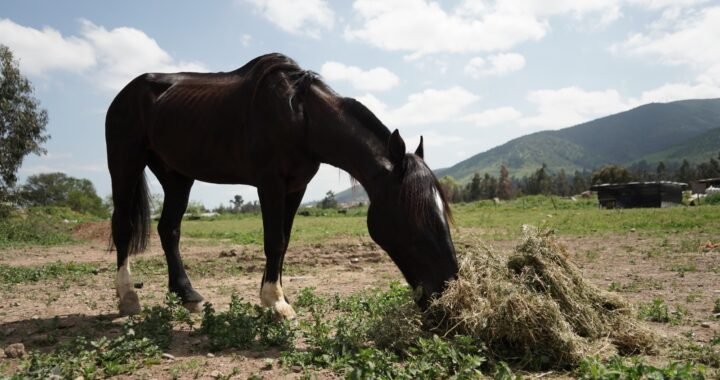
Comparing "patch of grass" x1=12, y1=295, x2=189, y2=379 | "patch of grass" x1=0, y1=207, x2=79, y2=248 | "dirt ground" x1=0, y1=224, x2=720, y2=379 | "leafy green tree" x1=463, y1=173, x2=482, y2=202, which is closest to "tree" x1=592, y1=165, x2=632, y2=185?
"leafy green tree" x1=463, y1=173, x2=482, y2=202

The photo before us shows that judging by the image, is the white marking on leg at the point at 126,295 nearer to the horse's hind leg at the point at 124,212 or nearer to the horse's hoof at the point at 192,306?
the horse's hind leg at the point at 124,212

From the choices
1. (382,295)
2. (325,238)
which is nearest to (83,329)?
(382,295)

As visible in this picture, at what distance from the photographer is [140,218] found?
5.44 metres

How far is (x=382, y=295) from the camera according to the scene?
4.95 metres

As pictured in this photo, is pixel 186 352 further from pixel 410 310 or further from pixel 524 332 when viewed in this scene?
pixel 524 332

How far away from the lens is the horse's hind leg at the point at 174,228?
16.2ft

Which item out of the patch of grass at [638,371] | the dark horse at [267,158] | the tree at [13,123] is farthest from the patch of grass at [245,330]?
the tree at [13,123]

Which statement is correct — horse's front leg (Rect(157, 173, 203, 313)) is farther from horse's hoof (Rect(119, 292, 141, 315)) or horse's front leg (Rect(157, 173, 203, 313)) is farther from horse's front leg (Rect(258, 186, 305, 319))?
horse's front leg (Rect(258, 186, 305, 319))

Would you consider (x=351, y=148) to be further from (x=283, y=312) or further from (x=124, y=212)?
(x=124, y=212)

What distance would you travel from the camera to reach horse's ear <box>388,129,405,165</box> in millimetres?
3650

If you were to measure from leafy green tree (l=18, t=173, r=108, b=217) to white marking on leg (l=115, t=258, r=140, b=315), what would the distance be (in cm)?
5412

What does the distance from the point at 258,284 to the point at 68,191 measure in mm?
69274

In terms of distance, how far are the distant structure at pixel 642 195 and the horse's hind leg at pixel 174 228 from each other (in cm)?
2269

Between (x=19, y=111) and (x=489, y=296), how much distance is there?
2577cm
